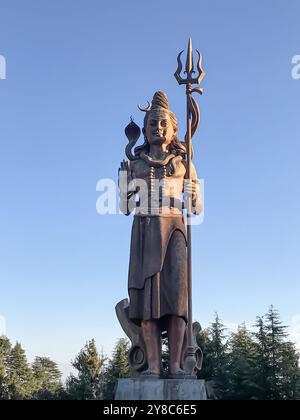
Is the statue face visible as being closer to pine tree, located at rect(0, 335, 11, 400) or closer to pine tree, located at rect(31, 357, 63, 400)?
pine tree, located at rect(0, 335, 11, 400)

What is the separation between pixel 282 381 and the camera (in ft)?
91.6

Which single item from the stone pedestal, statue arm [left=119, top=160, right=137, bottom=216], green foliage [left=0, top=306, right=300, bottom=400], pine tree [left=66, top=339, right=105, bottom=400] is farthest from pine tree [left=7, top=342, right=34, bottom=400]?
the stone pedestal

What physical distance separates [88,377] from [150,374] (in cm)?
2653

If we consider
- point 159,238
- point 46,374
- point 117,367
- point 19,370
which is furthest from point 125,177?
point 46,374

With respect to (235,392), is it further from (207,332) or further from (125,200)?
(125,200)

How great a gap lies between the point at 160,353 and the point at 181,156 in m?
3.51

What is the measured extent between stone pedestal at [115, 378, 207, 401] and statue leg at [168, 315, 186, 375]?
55cm

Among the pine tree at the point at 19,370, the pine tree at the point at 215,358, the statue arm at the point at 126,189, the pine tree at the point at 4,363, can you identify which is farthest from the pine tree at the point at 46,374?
the statue arm at the point at 126,189

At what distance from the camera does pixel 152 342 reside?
864 centimetres

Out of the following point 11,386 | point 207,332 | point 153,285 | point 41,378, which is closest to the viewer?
point 153,285
